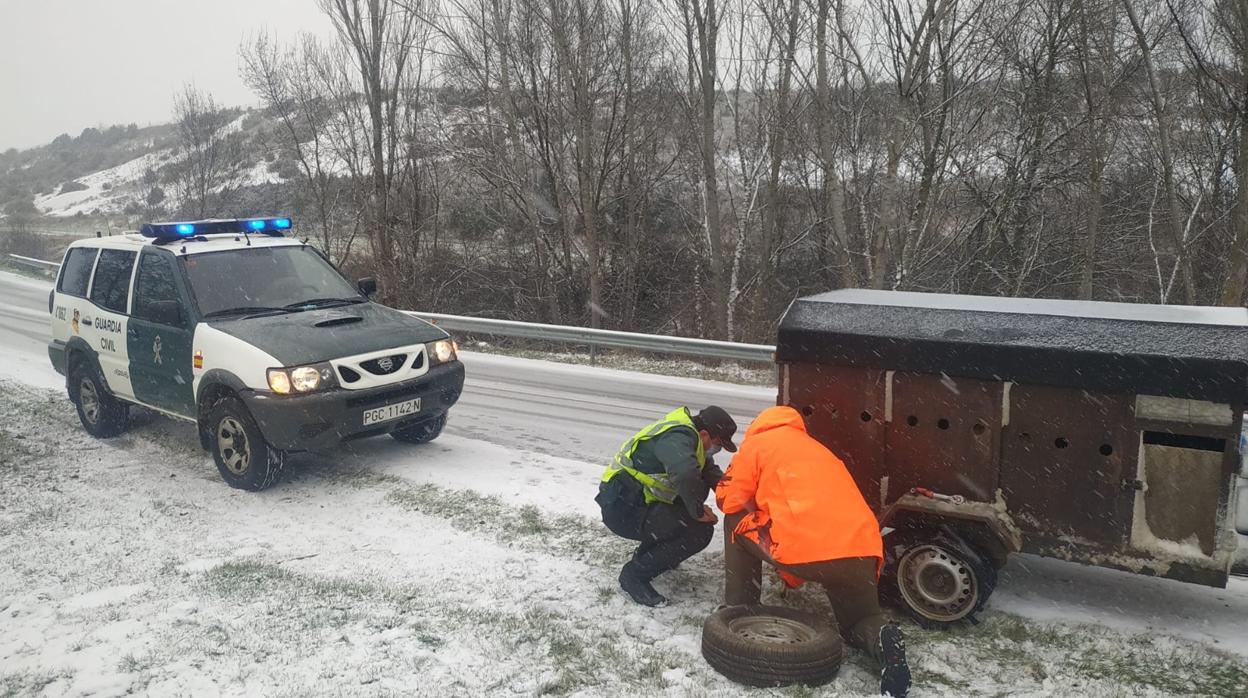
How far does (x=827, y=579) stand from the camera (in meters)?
3.88

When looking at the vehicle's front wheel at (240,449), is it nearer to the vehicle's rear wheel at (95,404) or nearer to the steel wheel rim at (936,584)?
the vehicle's rear wheel at (95,404)

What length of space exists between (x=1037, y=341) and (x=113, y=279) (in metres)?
7.68

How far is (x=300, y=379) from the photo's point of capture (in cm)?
618

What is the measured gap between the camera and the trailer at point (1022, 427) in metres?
3.81

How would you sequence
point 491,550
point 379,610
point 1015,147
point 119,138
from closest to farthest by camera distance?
1. point 379,610
2. point 491,550
3. point 1015,147
4. point 119,138

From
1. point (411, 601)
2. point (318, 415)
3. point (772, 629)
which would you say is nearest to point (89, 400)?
point (318, 415)

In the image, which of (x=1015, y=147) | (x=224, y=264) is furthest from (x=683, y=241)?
(x=224, y=264)

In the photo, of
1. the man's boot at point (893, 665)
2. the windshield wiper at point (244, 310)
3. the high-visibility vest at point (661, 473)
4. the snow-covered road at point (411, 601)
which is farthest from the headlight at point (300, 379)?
the man's boot at point (893, 665)

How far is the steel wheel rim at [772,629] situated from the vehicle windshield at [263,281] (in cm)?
479

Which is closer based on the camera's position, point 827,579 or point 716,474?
point 827,579

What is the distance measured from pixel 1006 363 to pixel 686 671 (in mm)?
2122

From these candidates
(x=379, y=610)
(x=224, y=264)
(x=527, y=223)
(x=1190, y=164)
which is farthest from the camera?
(x=527, y=223)

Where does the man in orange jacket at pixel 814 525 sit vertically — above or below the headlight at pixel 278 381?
below

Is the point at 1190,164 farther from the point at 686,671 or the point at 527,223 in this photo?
the point at 686,671
